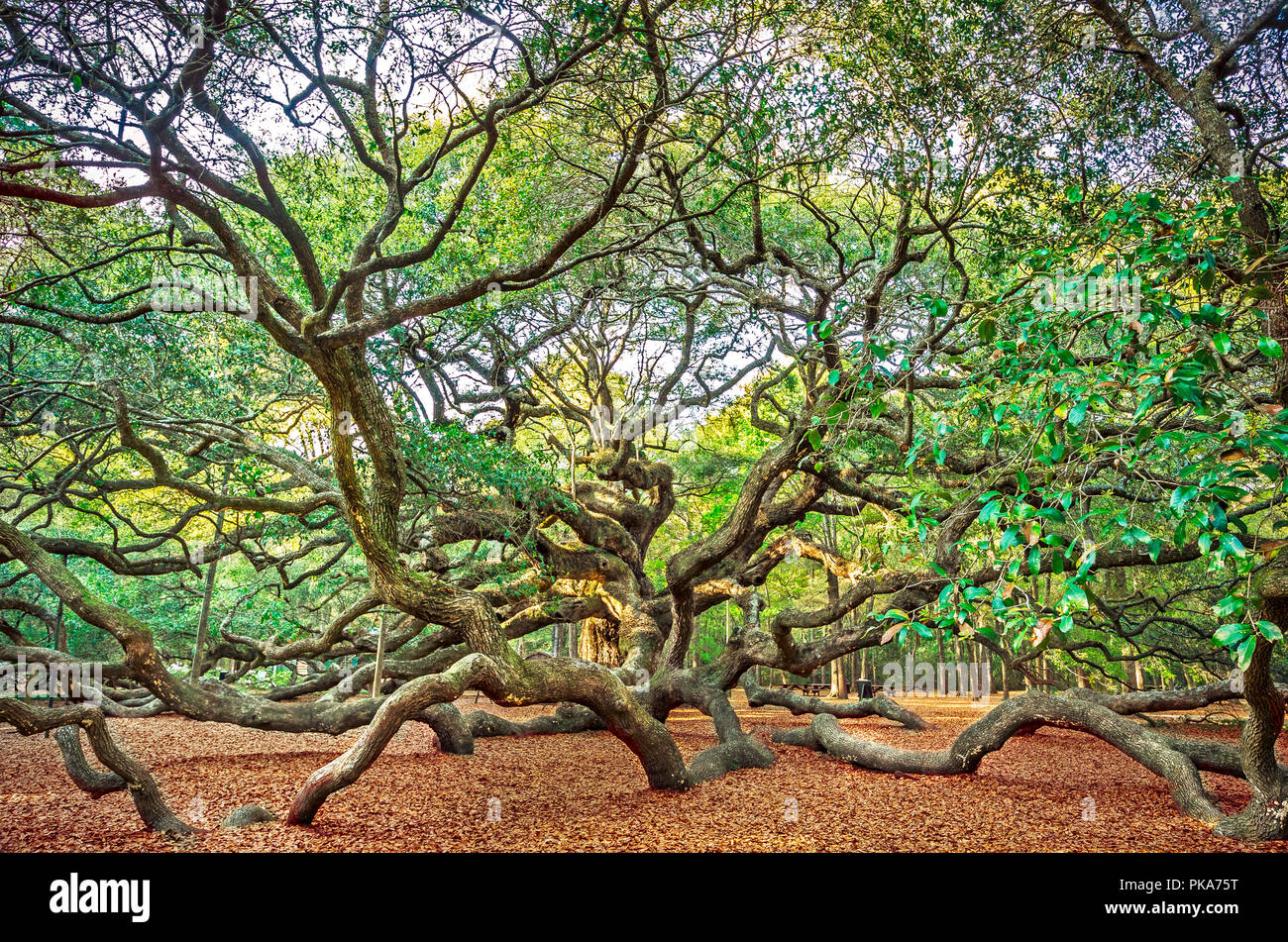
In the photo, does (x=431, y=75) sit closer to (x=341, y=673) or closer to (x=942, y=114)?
(x=942, y=114)

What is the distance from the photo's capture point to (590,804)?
5086mm

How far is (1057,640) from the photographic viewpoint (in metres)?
12.4

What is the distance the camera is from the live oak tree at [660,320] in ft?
8.87

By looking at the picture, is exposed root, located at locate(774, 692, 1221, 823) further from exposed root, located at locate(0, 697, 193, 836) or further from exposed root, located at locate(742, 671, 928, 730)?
exposed root, located at locate(0, 697, 193, 836)

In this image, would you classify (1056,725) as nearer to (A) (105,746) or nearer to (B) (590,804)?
(B) (590,804)

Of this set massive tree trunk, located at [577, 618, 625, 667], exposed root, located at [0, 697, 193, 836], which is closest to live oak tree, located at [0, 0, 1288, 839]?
exposed root, located at [0, 697, 193, 836]

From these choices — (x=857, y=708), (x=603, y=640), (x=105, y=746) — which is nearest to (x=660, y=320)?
(x=603, y=640)

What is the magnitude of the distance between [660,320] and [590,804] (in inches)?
272

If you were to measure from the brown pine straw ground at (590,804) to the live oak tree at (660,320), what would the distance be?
0.36m

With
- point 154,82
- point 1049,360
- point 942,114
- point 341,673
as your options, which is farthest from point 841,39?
point 341,673

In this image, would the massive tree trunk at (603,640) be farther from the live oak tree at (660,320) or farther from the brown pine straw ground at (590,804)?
the brown pine straw ground at (590,804)

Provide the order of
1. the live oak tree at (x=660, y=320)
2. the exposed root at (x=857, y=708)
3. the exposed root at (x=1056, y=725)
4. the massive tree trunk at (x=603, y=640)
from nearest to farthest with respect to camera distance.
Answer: the live oak tree at (x=660, y=320), the exposed root at (x=1056, y=725), the exposed root at (x=857, y=708), the massive tree trunk at (x=603, y=640)

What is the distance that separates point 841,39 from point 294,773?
25.8 ft

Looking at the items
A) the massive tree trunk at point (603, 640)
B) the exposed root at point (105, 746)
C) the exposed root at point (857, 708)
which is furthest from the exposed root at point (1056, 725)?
the exposed root at point (105, 746)
